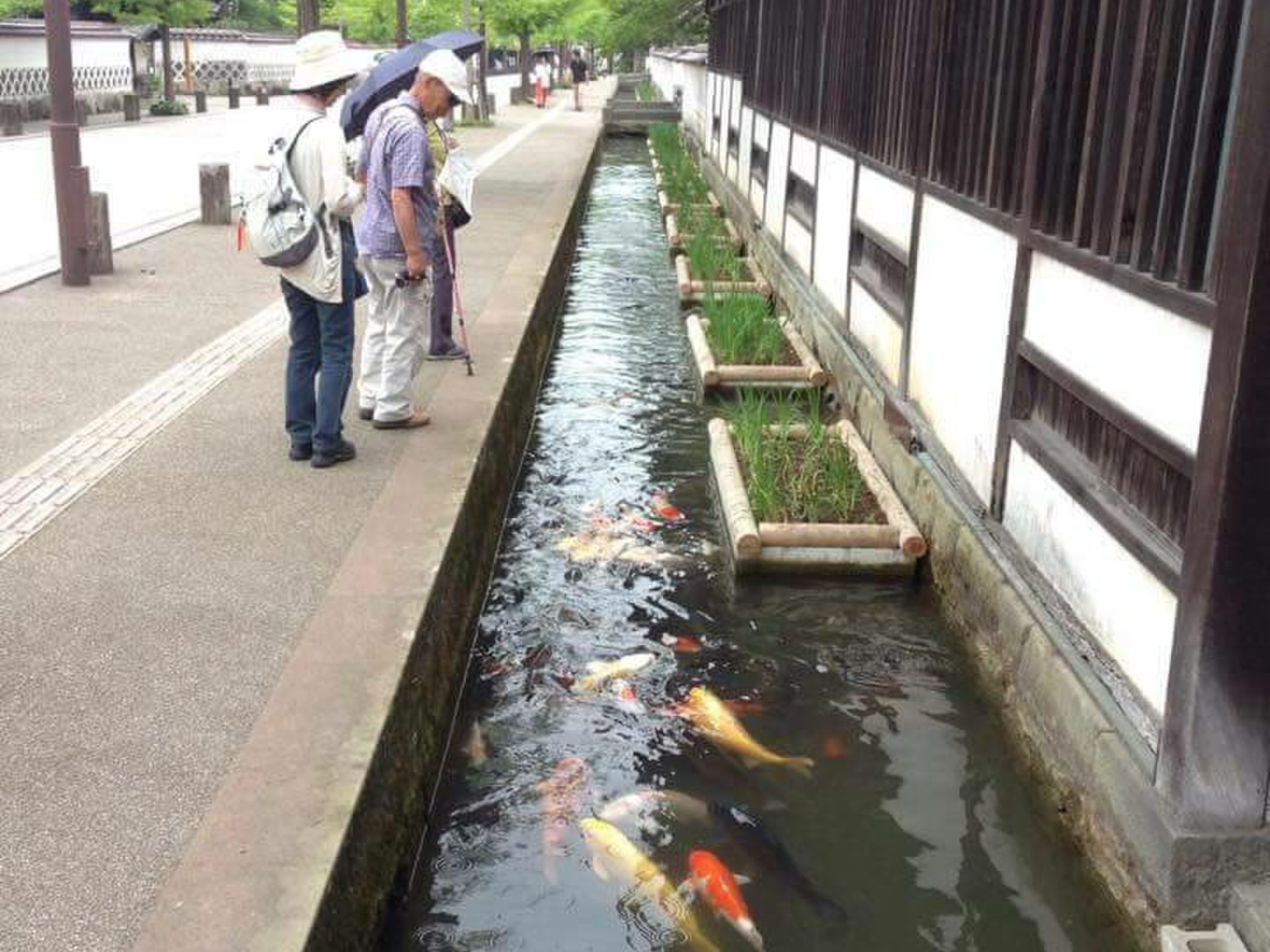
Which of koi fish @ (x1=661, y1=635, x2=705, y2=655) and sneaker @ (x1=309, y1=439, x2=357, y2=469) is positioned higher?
sneaker @ (x1=309, y1=439, x2=357, y2=469)

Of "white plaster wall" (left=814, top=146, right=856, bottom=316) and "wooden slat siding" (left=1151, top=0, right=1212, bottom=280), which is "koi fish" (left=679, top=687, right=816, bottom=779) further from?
"white plaster wall" (left=814, top=146, right=856, bottom=316)

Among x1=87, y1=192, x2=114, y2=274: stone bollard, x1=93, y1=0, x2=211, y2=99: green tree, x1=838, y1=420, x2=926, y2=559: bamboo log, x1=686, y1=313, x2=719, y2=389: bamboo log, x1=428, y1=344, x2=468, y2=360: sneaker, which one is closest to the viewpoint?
x1=838, y1=420, x2=926, y2=559: bamboo log

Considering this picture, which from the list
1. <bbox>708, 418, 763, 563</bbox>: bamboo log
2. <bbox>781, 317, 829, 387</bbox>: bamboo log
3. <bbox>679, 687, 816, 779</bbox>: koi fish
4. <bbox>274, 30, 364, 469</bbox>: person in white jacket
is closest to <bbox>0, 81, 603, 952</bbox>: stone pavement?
<bbox>274, 30, 364, 469</bbox>: person in white jacket

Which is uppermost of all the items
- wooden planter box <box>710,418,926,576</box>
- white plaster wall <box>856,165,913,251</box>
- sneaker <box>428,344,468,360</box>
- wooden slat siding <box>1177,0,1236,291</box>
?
wooden slat siding <box>1177,0,1236,291</box>

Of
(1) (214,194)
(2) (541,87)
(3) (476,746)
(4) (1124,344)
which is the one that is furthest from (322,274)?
(2) (541,87)

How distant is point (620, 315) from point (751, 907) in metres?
9.23

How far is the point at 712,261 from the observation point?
11883 millimetres

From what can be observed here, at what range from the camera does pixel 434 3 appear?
3681cm

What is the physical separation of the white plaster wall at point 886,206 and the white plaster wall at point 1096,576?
2.55 meters

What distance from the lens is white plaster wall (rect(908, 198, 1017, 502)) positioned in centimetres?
547

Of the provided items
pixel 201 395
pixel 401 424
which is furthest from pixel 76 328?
pixel 401 424

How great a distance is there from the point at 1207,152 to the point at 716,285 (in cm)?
808

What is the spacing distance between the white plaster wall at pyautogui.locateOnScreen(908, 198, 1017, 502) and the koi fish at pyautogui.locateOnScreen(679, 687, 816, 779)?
147 cm

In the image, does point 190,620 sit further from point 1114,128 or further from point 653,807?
point 1114,128
